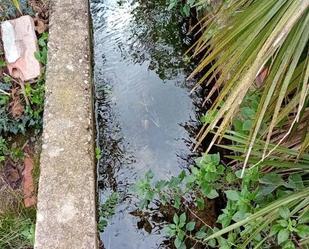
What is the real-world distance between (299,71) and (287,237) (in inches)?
22.2

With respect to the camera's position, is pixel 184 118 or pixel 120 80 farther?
pixel 120 80

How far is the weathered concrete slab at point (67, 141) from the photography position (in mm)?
2146

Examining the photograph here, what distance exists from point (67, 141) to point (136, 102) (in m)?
0.62

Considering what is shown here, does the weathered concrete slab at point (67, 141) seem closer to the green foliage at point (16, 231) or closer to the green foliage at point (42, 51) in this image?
the green foliage at point (42, 51)

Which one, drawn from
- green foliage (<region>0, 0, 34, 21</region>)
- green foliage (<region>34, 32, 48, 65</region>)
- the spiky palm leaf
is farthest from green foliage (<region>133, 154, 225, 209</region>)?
green foliage (<region>0, 0, 34, 21</region>)

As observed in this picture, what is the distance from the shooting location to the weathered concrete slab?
2146 millimetres

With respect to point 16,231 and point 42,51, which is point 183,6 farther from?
point 16,231

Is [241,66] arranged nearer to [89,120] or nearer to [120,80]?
[89,120]

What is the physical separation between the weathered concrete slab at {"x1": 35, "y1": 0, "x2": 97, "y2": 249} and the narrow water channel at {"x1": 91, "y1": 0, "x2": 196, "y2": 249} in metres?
0.24

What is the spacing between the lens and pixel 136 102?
2938 mm

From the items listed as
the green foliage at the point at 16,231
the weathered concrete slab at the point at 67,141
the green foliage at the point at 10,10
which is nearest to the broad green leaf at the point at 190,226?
the weathered concrete slab at the point at 67,141

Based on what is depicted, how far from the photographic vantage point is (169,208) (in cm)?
243

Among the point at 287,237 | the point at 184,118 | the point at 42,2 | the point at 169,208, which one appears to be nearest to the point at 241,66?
the point at 287,237

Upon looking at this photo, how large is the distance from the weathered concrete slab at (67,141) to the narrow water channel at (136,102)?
0.24 meters
